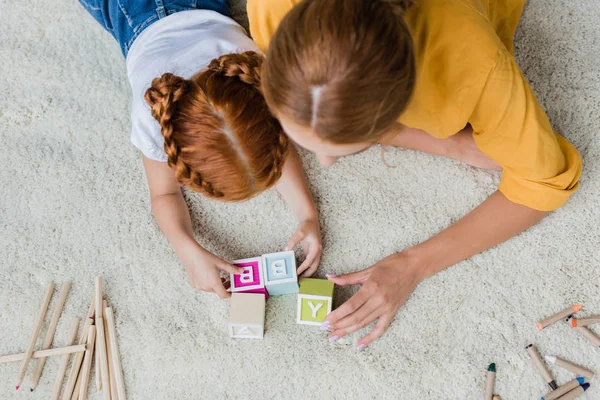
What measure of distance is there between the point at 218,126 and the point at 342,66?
0.21 meters

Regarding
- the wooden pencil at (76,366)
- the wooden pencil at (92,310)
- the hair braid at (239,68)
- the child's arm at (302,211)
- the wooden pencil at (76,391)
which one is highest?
the hair braid at (239,68)

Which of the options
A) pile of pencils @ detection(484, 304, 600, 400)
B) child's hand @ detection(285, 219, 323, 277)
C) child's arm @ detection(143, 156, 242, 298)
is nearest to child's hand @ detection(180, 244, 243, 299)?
child's arm @ detection(143, 156, 242, 298)

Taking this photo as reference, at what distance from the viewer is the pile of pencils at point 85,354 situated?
91cm

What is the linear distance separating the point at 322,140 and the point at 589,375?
2.03ft

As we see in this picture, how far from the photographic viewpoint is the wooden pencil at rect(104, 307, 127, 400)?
903 millimetres

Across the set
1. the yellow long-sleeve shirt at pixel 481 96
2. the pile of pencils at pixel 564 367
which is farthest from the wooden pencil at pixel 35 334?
the pile of pencils at pixel 564 367

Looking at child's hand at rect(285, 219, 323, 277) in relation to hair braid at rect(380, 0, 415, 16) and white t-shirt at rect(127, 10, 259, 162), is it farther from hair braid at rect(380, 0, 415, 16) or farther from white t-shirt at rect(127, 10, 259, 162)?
hair braid at rect(380, 0, 415, 16)

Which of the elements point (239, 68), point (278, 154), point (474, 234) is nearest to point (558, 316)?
point (474, 234)

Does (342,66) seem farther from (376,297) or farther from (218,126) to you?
(376,297)

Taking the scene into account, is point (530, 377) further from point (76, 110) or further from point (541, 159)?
point (76, 110)

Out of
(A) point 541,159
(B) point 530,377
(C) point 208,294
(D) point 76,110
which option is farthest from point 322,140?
(D) point 76,110

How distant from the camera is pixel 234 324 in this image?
888 millimetres

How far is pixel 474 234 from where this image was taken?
90cm

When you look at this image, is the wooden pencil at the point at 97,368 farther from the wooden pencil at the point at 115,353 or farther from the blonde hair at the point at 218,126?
the blonde hair at the point at 218,126
